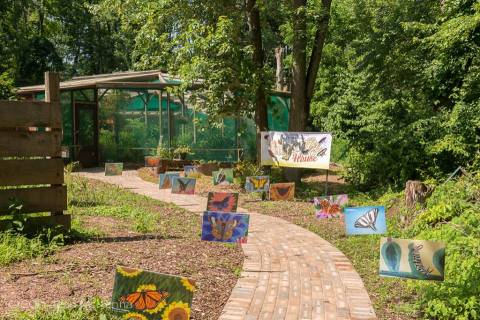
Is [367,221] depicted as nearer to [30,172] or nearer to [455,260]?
[455,260]

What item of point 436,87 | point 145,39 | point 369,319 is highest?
point 145,39

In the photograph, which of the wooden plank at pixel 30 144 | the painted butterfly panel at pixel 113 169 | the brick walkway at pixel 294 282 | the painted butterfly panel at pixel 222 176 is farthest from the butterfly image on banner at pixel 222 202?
the painted butterfly panel at pixel 113 169

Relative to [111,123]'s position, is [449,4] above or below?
above

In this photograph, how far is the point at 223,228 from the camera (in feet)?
20.5

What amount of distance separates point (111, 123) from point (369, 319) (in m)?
17.5

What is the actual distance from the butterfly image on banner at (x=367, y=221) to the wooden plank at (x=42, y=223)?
12.4 ft

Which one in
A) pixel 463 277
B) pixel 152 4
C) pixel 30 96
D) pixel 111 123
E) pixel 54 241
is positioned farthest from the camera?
pixel 30 96

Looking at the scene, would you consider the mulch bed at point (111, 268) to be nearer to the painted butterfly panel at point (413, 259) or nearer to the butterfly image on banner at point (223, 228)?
the butterfly image on banner at point (223, 228)

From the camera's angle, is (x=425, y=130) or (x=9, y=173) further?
(x=425, y=130)

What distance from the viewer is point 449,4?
12.1 m

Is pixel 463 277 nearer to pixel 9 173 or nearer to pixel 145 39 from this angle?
pixel 9 173

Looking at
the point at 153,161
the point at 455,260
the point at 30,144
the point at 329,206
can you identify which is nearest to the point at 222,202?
the point at 329,206

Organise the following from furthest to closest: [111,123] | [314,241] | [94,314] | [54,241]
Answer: [111,123]
[314,241]
[54,241]
[94,314]

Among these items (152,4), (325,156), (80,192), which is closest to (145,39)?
(152,4)
